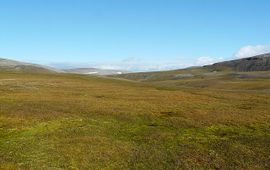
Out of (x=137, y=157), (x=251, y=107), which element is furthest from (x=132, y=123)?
(x=251, y=107)

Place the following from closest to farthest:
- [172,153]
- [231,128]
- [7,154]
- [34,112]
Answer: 1. [7,154]
2. [172,153]
3. [231,128]
4. [34,112]

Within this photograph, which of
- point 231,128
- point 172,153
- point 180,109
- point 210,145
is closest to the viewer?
point 172,153

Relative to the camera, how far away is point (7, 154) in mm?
29828

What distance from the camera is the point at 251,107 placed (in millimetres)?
63375

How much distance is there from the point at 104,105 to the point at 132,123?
51.7ft

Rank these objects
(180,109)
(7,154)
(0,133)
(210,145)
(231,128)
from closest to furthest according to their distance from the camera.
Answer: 1. (7,154)
2. (210,145)
3. (0,133)
4. (231,128)
5. (180,109)

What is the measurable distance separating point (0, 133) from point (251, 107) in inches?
1724

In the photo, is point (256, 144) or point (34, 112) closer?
point (256, 144)

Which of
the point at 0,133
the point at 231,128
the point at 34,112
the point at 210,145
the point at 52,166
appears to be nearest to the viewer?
the point at 52,166

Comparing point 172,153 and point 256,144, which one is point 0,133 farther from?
point 256,144

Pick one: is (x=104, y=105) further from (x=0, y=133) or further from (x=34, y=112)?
(x=0, y=133)

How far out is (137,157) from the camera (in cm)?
3045

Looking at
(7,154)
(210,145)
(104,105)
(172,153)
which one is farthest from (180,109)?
(7,154)

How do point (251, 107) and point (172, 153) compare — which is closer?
point (172, 153)
